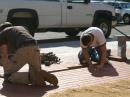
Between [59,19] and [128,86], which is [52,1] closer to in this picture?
[59,19]

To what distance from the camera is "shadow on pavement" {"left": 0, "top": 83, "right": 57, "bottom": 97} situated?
25.9 feet

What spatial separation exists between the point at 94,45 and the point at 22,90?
2676mm

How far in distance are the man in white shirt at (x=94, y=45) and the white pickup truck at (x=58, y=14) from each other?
5.52 meters

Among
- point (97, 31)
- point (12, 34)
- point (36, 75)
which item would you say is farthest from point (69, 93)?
point (97, 31)

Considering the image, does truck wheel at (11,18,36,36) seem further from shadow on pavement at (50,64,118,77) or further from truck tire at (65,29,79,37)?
shadow on pavement at (50,64,118,77)

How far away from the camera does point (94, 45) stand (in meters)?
10.3

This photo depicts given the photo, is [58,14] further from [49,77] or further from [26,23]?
[49,77]

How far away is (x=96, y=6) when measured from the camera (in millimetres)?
18891

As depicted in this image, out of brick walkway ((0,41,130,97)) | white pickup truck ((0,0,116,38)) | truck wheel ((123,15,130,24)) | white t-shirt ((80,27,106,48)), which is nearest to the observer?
brick walkway ((0,41,130,97))

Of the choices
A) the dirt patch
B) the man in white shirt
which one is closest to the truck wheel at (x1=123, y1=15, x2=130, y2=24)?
the man in white shirt

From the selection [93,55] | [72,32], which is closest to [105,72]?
[93,55]

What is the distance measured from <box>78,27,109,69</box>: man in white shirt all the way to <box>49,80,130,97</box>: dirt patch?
147cm

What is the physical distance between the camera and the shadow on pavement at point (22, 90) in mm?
7887

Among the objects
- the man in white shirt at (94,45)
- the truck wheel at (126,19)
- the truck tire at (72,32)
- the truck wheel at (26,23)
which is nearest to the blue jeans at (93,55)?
the man in white shirt at (94,45)
